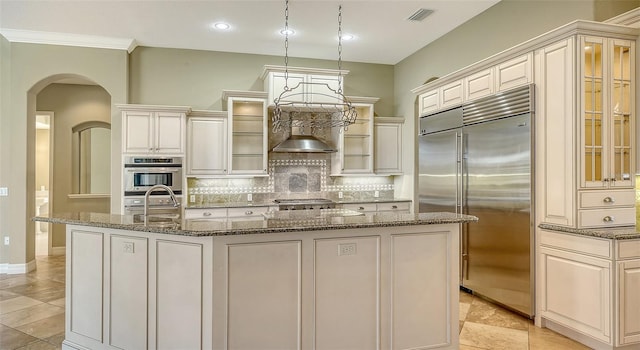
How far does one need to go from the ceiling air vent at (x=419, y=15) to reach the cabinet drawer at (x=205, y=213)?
3420 mm

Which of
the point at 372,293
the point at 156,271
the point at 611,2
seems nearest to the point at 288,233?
the point at 372,293

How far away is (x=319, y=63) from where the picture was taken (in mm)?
6305

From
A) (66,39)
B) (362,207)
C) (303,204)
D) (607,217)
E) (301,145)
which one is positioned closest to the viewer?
(607,217)

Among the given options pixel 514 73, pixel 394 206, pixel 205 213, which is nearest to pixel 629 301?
pixel 514 73

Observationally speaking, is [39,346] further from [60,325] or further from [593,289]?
[593,289]

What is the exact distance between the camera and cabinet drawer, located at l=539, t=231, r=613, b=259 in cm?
286

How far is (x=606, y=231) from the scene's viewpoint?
292 centimetres

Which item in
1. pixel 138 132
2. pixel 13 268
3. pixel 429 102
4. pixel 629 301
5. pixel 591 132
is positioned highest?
pixel 429 102

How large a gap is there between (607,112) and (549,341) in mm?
1913

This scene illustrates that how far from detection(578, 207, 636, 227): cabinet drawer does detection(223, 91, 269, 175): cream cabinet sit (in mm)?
3890

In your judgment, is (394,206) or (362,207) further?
(394,206)

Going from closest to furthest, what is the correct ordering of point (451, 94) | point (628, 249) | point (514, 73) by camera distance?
point (628, 249), point (514, 73), point (451, 94)

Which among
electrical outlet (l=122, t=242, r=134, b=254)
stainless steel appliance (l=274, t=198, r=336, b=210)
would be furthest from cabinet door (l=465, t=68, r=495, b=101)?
electrical outlet (l=122, t=242, r=134, b=254)

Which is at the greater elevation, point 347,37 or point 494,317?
point 347,37
